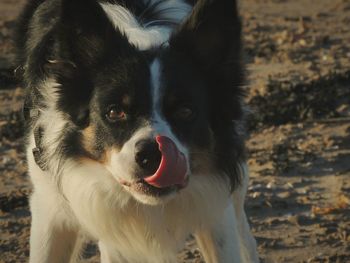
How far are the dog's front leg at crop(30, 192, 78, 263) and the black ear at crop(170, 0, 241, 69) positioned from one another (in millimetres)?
1108

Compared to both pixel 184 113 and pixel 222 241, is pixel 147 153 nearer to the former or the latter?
pixel 184 113

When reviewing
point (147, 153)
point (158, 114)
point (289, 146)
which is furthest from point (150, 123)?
point (289, 146)

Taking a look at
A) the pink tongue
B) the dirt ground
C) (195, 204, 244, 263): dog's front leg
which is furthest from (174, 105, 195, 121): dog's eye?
the dirt ground

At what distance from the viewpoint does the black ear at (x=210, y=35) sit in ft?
15.3

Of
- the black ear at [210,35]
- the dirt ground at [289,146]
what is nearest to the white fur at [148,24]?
the black ear at [210,35]

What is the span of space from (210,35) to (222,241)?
116 cm

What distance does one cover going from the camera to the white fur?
15.6 feet

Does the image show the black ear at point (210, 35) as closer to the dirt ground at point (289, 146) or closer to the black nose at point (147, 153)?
the black nose at point (147, 153)

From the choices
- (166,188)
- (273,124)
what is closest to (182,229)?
(166,188)

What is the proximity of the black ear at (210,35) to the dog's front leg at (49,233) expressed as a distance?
1.11m

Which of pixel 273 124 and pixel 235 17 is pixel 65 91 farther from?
pixel 273 124

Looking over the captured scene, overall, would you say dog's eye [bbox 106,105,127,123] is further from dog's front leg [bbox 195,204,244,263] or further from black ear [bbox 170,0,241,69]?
dog's front leg [bbox 195,204,244,263]

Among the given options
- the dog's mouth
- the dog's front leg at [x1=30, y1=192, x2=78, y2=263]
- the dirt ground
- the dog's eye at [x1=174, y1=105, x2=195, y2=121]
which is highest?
the dog's eye at [x1=174, y1=105, x2=195, y2=121]

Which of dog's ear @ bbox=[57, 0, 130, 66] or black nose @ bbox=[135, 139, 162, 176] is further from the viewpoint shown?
dog's ear @ bbox=[57, 0, 130, 66]
